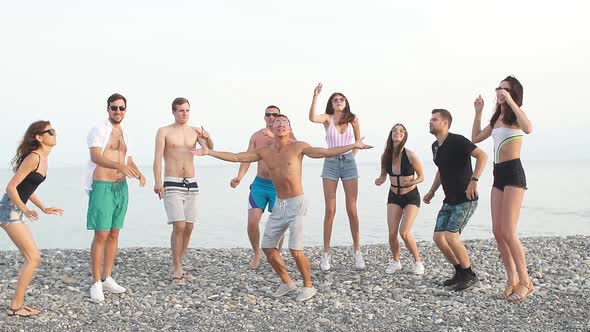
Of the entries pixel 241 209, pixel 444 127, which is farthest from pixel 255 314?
pixel 241 209

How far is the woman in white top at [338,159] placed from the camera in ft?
31.9

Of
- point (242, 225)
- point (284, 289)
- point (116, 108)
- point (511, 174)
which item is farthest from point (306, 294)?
point (242, 225)

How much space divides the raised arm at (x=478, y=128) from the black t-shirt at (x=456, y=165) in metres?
0.21

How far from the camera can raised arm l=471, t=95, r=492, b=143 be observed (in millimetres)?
8422

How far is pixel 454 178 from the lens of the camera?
855 centimetres

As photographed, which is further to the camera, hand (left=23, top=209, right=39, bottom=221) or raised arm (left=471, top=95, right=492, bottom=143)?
raised arm (left=471, top=95, right=492, bottom=143)

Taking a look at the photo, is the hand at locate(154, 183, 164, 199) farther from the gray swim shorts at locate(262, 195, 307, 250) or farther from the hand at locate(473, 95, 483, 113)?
the hand at locate(473, 95, 483, 113)

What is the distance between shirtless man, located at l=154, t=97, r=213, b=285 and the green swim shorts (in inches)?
26.0

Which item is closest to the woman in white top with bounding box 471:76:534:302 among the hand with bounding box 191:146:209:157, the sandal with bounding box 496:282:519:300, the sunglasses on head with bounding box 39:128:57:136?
the sandal with bounding box 496:282:519:300

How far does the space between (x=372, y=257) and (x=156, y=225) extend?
31070 millimetres

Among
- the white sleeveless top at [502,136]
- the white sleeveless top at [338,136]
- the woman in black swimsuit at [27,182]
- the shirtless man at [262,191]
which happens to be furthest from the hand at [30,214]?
the white sleeveless top at [502,136]

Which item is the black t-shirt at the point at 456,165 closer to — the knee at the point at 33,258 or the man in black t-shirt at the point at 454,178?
the man in black t-shirt at the point at 454,178

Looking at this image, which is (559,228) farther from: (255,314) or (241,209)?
(255,314)

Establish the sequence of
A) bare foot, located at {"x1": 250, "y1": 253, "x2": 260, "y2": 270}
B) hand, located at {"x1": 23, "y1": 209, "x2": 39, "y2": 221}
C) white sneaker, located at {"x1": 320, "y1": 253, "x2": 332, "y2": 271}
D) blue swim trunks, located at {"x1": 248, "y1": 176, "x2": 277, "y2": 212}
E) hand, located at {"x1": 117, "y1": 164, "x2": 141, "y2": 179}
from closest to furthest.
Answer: hand, located at {"x1": 23, "y1": 209, "x2": 39, "y2": 221}
hand, located at {"x1": 117, "y1": 164, "x2": 141, "y2": 179}
blue swim trunks, located at {"x1": 248, "y1": 176, "x2": 277, "y2": 212}
white sneaker, located at {"x1": 320, "y1": 253, "x2": 332, "y2": 271}
bare foot, located at {"x1": 250, "y1": 253, "x2": 260, "y2": 270}
